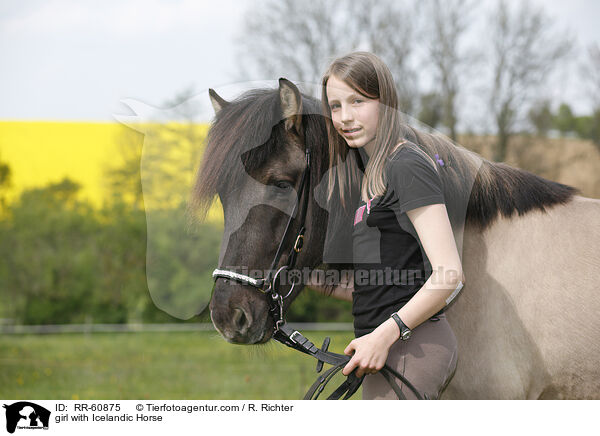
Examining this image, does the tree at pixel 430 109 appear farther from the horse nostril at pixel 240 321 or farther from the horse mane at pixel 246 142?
the horse nostril at pixel 240 321

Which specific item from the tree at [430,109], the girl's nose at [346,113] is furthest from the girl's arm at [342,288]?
the tree at [430,109]

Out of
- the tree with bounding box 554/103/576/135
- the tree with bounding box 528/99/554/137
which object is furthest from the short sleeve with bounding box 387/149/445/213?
the tree with bounding box 554/103/576/135

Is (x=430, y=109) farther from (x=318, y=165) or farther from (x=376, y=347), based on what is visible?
(x=376, y=347)

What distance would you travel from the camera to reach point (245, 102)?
2232 mm

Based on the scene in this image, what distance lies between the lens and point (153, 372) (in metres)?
9.16

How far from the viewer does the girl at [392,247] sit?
5.43ft

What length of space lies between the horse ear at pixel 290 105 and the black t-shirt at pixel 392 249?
1.68 feet

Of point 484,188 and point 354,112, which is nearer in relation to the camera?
point 354,112

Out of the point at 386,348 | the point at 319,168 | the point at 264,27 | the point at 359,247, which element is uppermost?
the point at 264,27

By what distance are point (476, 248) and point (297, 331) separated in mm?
997

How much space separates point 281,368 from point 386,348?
7204 millimetres

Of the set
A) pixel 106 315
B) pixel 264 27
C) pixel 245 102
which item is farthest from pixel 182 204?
pixel 106 315
